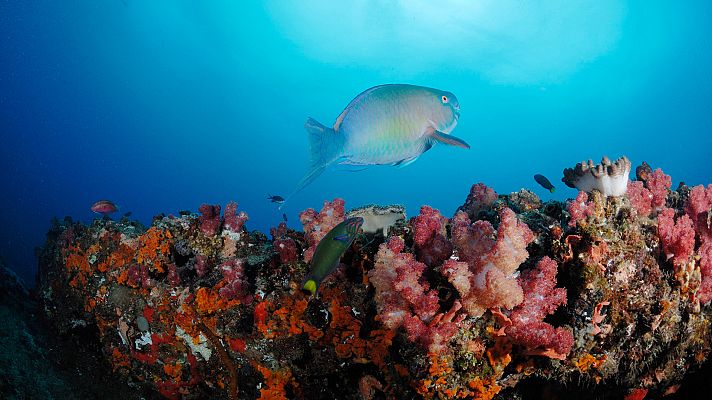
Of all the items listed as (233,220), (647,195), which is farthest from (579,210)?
(233,220)

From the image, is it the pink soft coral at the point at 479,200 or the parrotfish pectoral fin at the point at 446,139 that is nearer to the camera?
the parrotfish pectoral fin at the point at 446,139

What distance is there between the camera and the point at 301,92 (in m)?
97.6

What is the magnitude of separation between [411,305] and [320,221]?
127 cm

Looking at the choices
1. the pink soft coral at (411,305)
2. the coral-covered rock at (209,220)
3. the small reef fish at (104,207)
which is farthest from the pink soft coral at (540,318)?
the small reef fish at (104,207)

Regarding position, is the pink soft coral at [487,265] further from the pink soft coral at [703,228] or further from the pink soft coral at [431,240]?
the pink soft coral at [703,228]

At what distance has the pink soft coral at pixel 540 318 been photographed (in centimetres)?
206

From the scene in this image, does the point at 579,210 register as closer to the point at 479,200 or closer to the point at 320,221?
the point at 479,200

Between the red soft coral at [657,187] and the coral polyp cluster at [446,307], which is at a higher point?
the red soft coral at [657,187]

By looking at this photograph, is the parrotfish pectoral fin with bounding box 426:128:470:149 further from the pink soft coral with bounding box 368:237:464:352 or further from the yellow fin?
the yellow fin

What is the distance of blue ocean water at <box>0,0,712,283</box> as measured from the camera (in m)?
58.6

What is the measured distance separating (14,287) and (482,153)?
125690 mm

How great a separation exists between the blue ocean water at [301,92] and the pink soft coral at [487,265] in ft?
109

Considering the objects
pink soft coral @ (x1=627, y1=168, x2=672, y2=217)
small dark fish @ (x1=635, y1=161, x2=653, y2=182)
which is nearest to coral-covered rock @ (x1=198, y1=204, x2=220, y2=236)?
pink soft coral @ (x1=627, y1=168, x2=672, y2=217)

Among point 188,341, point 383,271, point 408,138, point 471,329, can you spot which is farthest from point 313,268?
point 188,341
